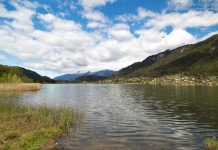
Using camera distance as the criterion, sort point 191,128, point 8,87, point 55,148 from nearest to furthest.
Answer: point 55,148 < point 191,128 < point 8,87

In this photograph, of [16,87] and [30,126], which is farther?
[16,87]

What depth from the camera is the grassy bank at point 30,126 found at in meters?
30.0

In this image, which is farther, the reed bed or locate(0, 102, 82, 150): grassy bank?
the reed bed

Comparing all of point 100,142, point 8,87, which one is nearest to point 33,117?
point 100,142

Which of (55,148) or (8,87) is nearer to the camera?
(55,148)

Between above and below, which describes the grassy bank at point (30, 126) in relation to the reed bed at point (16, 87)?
below

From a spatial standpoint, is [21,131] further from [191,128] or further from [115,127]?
[191,128]

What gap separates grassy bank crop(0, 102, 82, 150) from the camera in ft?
98.3

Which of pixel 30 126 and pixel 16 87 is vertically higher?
pixel 16 87

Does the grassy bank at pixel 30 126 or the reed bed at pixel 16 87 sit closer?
the grassy bank at pixel 30 126

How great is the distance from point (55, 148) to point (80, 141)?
4545 mm

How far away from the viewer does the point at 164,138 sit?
1430 inches

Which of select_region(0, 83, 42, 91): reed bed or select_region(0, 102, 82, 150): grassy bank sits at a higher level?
select_region(0, 83, 42, 91): reed bed

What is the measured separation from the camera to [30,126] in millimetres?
39938
